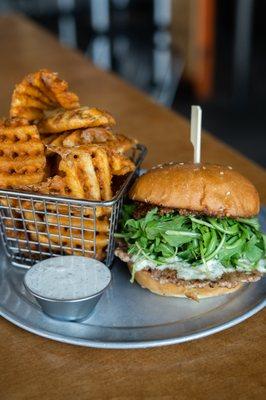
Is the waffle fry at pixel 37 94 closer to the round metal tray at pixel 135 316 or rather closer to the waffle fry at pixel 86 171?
the waffle fry at pixel 86 171

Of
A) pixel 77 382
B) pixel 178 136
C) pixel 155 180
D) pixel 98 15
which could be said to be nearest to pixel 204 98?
pixel 98 15

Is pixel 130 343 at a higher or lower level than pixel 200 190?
lower

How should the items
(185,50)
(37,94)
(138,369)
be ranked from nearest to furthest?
(138,369), (37,94), (185,50)

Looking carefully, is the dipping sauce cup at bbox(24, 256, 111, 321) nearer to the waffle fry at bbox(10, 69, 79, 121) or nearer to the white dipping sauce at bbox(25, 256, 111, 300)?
the white dipping sauce at bbox(25, 256, 111, 300)

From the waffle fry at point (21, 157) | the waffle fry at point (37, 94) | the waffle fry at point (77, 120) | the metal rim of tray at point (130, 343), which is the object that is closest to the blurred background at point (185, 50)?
the waffle fry at point (37, 94)

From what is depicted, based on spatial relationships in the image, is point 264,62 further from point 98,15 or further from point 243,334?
point 243,334

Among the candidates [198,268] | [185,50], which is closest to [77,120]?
[198,268]

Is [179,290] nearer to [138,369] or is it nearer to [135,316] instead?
[135,316]

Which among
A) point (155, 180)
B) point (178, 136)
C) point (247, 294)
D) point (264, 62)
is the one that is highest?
point (155, 180)
